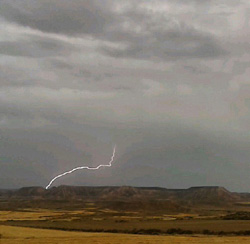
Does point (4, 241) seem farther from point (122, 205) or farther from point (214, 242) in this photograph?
point (122, 205)

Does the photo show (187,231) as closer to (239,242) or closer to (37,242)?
(239,242)

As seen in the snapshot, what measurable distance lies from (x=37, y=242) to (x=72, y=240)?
4.16m

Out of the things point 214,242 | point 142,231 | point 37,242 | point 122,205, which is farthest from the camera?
point 122,205

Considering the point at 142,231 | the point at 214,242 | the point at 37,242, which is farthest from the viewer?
the point at 142,231

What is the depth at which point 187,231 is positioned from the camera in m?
67.3

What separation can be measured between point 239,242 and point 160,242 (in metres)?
9.49

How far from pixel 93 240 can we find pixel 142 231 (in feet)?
64.8

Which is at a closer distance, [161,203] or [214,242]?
[214,242]

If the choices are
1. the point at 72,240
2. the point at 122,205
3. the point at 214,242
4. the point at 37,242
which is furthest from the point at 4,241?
the point at 122,205

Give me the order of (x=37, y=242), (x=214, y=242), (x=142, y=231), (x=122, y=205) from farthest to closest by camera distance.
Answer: (x=122, y=205) < (x=142, y=231) < (x=214, y=242) < (x=37, y=242)

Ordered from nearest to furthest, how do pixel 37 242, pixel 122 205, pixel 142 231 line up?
pixel 37 242, pixel 142 231, pixel 122 205

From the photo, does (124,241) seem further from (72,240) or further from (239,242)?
(239,242)

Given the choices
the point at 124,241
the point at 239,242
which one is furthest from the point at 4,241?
the point at 239,242

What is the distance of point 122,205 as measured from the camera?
182375 millimetres
